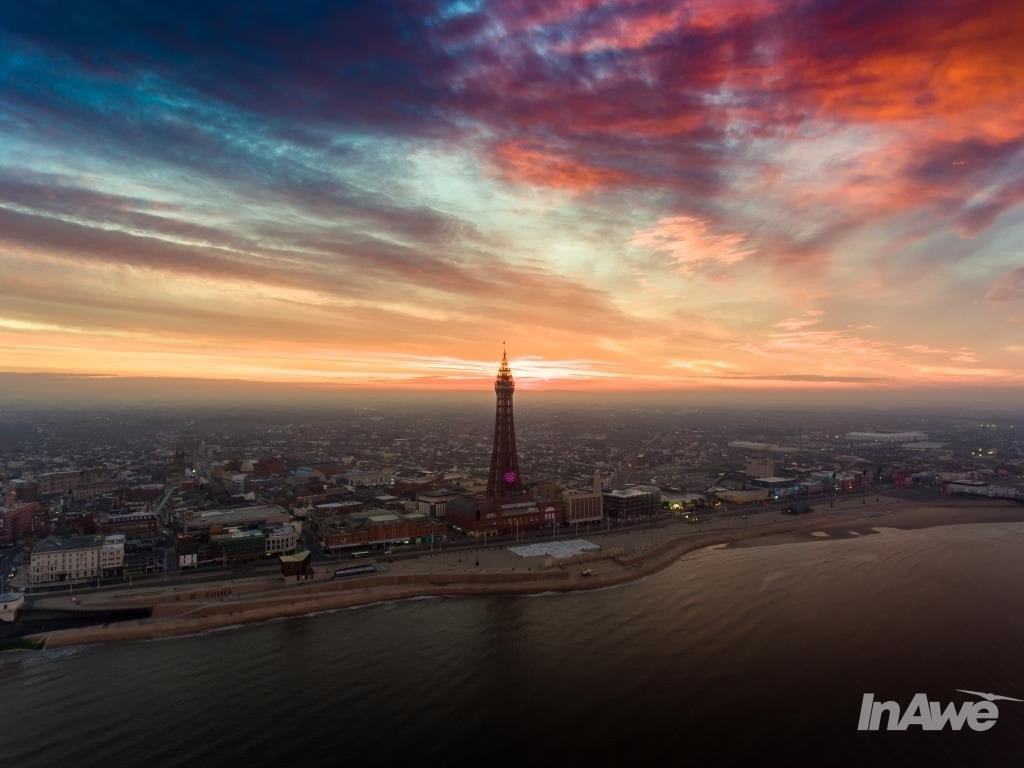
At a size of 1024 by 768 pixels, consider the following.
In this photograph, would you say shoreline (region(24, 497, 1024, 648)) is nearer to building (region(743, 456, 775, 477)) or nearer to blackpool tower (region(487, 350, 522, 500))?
blackpool tower (region(487, 350, 522, 500))

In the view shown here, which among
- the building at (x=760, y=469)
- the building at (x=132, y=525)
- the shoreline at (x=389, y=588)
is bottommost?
the shoreline at (x=389, y=588)

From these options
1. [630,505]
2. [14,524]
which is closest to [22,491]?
[14,524]

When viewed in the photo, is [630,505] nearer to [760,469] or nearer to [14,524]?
[760,469]

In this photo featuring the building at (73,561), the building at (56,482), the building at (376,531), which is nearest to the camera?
the building at (73,561)

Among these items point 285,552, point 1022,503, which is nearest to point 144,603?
point 285,552

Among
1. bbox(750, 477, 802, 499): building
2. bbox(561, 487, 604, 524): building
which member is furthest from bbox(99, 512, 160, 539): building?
bbox(750, 477, 802, 499): building

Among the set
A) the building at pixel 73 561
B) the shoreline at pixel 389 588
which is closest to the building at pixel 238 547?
the building at pixel 73 561

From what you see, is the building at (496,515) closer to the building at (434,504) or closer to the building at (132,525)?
the building at (434,504)

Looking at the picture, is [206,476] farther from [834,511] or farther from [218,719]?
[834,511]
